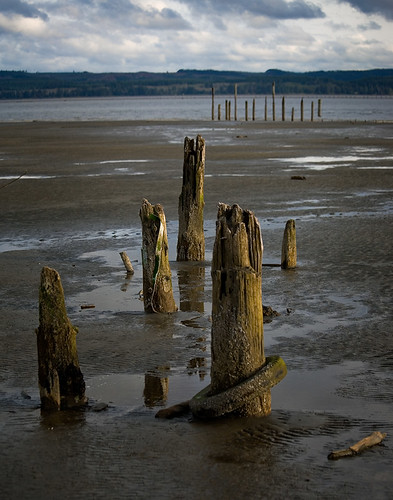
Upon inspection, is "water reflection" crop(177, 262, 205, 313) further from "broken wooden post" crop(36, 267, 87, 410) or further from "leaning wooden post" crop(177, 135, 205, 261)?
"broken wooden post" crop(36, 267, 87, 410)

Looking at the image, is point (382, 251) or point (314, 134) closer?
point (382, 251)

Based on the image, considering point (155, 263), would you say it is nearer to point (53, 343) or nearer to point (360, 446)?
point (53, 343)

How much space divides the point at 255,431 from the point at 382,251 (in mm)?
8161

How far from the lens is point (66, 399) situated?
6906 millimetres

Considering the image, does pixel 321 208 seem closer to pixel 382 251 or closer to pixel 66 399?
pixel 382 251

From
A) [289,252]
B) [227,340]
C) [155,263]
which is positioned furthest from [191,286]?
[227,340]

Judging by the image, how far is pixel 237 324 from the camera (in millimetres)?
6426

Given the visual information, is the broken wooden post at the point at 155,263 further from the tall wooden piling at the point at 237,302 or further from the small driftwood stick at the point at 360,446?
the small driftwood stick at the point at 360,446

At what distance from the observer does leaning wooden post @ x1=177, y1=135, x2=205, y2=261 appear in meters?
13.1

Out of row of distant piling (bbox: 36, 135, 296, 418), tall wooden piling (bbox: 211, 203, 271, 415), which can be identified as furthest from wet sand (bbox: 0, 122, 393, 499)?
tall wooden piling (bbox: 211, 203, 271, 415)

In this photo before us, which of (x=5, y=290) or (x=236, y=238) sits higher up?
(x=236, y=238)

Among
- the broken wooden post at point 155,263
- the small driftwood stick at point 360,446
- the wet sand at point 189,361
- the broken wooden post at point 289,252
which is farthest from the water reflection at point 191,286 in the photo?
the small driftwood stick at point 360,446

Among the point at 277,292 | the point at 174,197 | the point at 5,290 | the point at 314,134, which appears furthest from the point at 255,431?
the point at 314,134

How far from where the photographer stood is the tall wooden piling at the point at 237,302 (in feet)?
20.9
